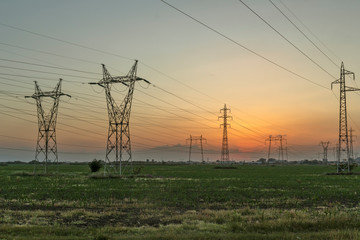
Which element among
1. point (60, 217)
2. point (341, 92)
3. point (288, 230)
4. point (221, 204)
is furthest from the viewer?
point (341, 92)

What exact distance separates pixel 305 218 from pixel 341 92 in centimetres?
6858

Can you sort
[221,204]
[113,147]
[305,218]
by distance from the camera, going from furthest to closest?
[113,147]
[221,204]
[305,218]

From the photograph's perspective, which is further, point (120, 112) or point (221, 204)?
point (120, 112)

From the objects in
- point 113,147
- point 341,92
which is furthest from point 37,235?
point 341,92

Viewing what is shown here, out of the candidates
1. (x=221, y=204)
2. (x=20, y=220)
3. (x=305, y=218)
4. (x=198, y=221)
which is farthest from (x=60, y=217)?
(x=305, y=218)

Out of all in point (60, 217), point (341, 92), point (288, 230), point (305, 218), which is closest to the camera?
point (288, 230)

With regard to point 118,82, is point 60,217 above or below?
below

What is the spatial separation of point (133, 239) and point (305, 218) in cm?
925

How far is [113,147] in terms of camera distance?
192 ft

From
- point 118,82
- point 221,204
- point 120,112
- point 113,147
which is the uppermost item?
point 118,82

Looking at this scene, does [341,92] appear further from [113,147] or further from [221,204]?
[221,204]

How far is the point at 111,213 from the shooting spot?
2094 centimetres

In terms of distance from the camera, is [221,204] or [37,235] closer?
[37,235]

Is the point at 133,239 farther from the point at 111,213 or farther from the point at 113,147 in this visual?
the point at 113,147
